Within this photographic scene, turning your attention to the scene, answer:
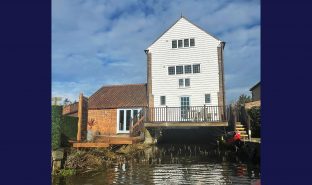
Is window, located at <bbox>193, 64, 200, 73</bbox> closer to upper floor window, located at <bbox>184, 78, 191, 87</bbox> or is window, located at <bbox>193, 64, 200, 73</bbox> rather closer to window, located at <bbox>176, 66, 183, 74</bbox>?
upper floor window, located at <bbox>184, 78, 191, 87</bbox>

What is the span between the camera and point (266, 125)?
3223 millimetres

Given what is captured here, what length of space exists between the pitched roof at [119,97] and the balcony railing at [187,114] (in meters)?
3.72

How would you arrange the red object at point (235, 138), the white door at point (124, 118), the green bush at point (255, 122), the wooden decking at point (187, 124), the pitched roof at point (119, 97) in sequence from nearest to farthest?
the red object at point (235, 138) < the green bush at point (255, 122) < the wooden decking at point (187, 124) < the white door at point (124, 118) < the pitched roof at point (119, 97)

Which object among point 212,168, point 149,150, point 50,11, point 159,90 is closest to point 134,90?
point 159,90

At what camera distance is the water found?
1150cm

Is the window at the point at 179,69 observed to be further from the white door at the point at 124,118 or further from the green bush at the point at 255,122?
the green bush at the point at 255,122

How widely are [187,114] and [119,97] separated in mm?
9212

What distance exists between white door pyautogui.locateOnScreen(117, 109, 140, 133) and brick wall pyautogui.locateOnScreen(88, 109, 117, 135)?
41 cm

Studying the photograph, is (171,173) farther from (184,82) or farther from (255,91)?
(255,91)

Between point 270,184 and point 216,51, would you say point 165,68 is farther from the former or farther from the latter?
point 270,184

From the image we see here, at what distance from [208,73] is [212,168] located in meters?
14.7

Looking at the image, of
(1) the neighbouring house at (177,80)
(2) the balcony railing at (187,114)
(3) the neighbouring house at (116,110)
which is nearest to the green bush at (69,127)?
(2) the balcony railing at (187,114)

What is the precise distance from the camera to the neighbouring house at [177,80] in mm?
27672

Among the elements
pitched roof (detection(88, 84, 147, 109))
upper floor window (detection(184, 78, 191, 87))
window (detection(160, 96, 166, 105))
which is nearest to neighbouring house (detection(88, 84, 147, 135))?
pitched roof (detection(88, 84, 147, 109))
